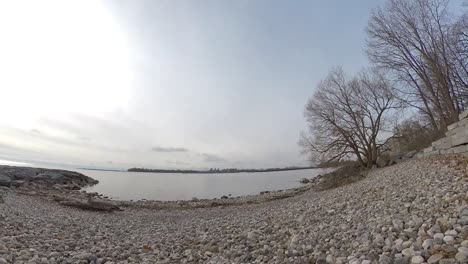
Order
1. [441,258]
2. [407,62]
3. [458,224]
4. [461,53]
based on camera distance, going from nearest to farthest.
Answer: [441,258], [458,224], [461,53], [407,62]

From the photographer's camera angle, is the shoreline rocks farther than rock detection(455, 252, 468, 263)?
Yes

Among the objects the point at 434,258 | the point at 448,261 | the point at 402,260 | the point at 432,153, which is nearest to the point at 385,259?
the point at 402,260

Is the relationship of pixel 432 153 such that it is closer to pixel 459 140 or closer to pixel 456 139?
pixel 456 139

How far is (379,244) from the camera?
205 inches

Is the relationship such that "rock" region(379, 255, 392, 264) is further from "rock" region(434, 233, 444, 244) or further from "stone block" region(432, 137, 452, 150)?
"stone block" region(432, 137, 452, 150)

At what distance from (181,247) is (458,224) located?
21.5ft

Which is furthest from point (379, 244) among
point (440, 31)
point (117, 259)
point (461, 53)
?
point (440, 31)

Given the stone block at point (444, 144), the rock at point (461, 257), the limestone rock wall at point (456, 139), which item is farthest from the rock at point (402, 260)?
the stone block at point (444, 144)

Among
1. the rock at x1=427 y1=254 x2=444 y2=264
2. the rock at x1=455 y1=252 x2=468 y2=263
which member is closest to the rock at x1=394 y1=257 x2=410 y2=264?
the rock at x1=427 y1=254 x2=444 y2=264

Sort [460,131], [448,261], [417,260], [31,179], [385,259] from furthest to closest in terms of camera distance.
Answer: [31,179], [460,131], [385,259], [417,260], [448,261]

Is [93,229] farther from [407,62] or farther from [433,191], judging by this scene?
[407,62]

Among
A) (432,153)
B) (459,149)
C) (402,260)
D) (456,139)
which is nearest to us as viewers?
(402,260)

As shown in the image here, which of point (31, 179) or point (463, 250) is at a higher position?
point (31, 179)

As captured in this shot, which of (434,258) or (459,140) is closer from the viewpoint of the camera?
(434,258)
